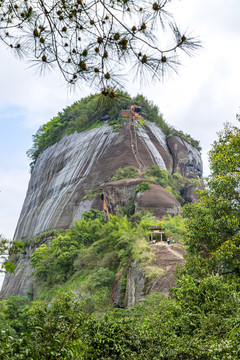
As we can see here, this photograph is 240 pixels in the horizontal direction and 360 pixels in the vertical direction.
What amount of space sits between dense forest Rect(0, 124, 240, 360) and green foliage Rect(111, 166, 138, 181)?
735 cm

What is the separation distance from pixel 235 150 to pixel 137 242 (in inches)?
285

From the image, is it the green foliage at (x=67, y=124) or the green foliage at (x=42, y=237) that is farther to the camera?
the green foliage at (x=67, y=124)

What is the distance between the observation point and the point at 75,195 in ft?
99.2

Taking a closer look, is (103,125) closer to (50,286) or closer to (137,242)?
(50,286)

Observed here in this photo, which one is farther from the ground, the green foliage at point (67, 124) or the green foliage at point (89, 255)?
the green foliage at point (67, 124)

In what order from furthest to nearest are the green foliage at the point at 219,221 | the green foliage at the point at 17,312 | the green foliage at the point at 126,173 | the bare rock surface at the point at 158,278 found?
1. the green foliage at the point at 126,173
2. the green foliage at the point at 17,312
3. the bare rock surface at the point at 158,278
4. the green foliage at the point at 219,221

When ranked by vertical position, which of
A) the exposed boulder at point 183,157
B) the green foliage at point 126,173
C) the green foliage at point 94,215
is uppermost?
the exposed boulder at point 183,157

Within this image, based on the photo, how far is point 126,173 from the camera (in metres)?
28.6

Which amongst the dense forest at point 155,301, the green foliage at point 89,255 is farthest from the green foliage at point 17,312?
the green foliage at point 89,255

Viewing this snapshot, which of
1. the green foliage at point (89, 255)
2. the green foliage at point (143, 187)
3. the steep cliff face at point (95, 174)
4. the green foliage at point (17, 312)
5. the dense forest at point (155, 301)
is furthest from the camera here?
the steep cliff face at point (95, 174)

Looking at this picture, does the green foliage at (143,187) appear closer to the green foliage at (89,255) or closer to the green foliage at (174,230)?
the green foliage at (89,255)

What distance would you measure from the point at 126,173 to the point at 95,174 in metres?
3.13

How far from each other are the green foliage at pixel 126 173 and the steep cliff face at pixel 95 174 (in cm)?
71

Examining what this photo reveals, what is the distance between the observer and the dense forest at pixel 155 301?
490 centimetres
